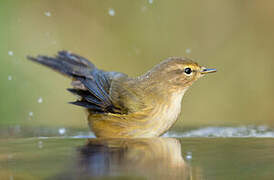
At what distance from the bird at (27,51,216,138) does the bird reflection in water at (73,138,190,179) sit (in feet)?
3.09

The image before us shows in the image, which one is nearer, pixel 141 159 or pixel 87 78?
pixel 141 159

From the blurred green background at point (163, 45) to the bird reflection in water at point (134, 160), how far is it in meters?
5.73

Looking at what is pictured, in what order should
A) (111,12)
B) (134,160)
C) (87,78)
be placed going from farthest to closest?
(111,12) < (87,78) < (134,160)

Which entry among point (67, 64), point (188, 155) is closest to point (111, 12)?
point (67, 64)

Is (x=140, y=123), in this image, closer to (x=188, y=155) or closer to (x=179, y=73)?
(x=179, y=73)

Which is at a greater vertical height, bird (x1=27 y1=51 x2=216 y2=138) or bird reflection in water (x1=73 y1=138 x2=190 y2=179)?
bird (x1=27 y1=51 x2=216 y2=138)

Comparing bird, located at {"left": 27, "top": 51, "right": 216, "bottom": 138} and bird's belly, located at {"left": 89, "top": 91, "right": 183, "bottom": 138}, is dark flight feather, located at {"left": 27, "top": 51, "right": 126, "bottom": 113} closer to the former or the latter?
bird, located at {"left": 27, "top": 51, "right": 216, "bottom": 138}

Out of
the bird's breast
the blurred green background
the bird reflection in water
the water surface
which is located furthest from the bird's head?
the blurred green background

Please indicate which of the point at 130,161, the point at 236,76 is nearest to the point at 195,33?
the point at 236,76

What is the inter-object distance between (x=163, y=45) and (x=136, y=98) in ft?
15.4

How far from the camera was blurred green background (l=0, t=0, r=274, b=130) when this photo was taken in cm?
905

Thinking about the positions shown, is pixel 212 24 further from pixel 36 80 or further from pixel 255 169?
pixel 255 169

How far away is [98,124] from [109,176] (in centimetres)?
256

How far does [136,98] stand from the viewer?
4648mm
